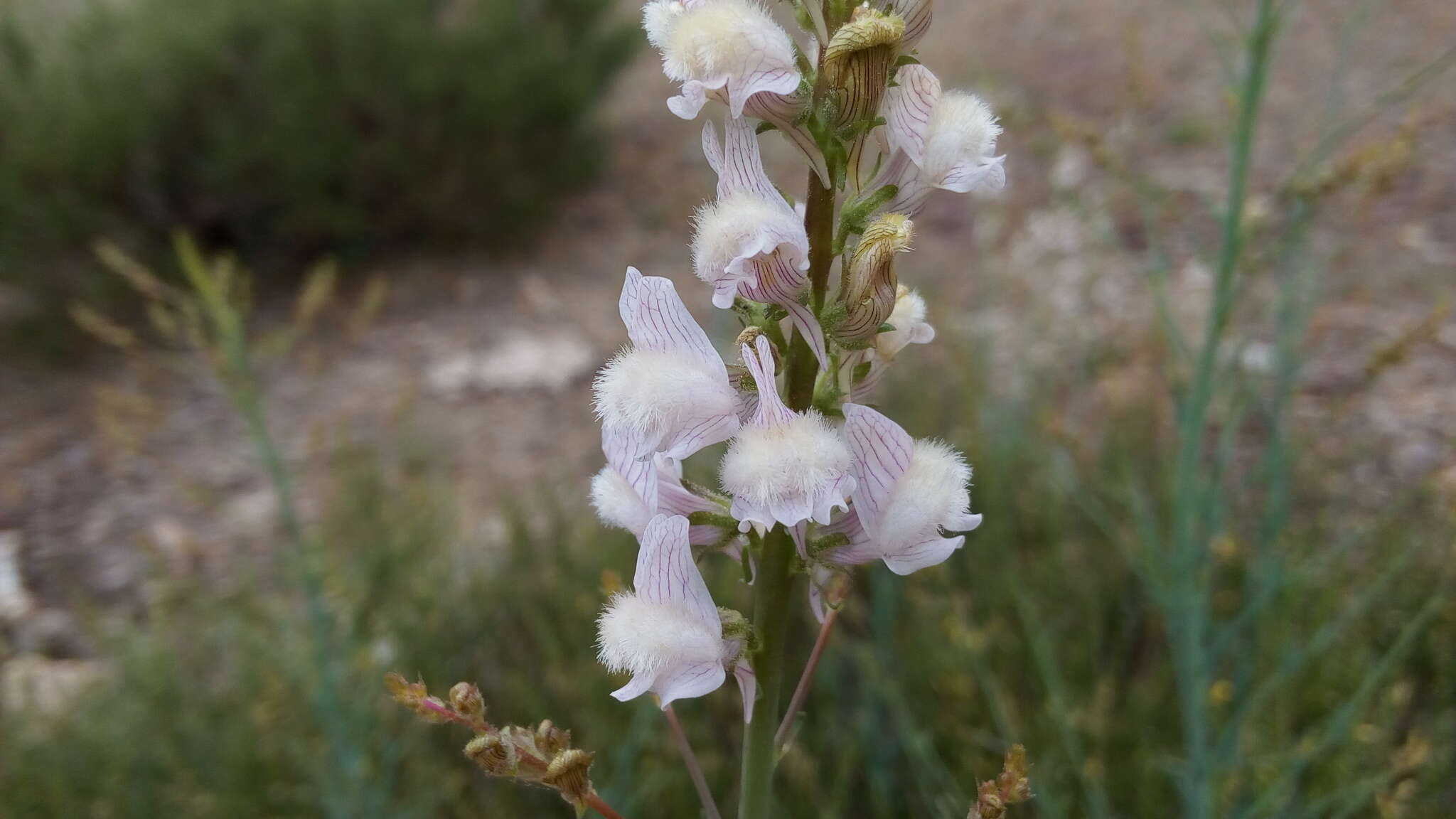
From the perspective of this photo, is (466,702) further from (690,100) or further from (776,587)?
(690,100)

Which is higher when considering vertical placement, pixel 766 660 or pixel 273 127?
pixel 273 127

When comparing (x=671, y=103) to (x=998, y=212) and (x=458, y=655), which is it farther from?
(x=998, y=212)

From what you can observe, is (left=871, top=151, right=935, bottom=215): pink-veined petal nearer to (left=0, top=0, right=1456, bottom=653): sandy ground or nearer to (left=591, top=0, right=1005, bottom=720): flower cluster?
(left=591, top=0, right=1005, bottom=720): flower cluster

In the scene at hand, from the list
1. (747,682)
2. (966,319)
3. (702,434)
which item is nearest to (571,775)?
(747,682)

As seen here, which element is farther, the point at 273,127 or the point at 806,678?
the point at 273,127

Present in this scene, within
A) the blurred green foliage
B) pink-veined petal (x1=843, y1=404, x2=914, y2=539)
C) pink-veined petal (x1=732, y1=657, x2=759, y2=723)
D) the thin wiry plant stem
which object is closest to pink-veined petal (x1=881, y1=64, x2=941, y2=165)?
pink-veined petal (x1=843, y1=404, x2=914, y2=539)

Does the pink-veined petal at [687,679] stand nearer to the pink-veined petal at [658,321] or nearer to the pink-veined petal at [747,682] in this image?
the pink-veined petal at [747,682]

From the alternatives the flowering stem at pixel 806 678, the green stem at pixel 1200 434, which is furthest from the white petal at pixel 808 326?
the green stem at pixel 1200 434
